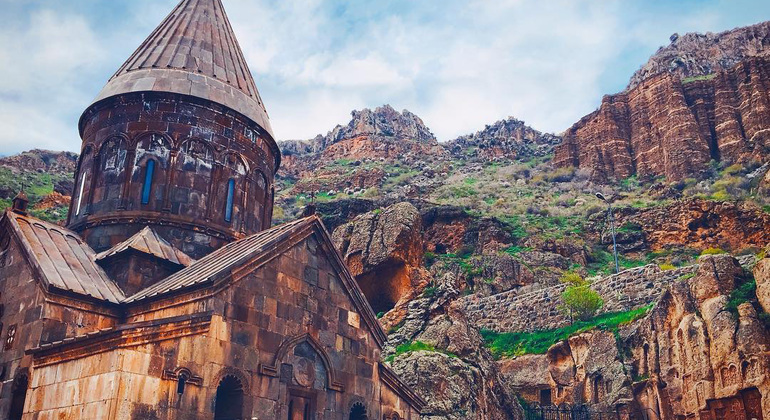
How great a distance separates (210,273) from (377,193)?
127ft

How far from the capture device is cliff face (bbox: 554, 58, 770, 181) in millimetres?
43719

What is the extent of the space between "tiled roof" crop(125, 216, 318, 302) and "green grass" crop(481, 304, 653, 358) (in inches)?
487

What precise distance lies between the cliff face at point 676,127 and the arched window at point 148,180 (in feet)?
124

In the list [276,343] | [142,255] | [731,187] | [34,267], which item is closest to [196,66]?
[142,255]

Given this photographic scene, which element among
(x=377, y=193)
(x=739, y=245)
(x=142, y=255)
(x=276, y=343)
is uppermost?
(x=377, y=193)

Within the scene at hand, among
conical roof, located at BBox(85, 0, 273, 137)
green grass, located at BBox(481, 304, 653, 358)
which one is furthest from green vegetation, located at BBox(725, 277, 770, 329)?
conical roof, located at BBox(85, 0, 273, 137)

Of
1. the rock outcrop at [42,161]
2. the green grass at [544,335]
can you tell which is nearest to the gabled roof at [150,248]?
the green grass at [544,335]

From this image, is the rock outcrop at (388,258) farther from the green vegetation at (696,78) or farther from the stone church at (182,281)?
the green vegetation at (696,78)

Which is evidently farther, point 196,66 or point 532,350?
point 532,350

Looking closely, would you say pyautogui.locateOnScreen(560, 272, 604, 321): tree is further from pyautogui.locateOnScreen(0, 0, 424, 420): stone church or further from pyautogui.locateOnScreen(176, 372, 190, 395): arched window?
pyautogui.locateOnScreen(176, 372, 190, 395): arched window

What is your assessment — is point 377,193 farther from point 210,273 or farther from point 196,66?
point 210,273

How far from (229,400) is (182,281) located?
6.03 feet

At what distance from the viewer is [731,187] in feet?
125

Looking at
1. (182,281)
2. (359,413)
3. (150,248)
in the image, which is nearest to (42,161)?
(150,248)
